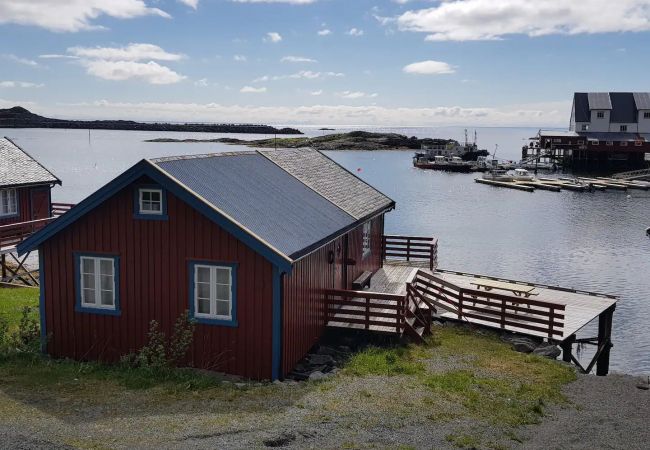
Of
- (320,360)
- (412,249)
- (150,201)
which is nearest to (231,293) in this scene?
(150,201)

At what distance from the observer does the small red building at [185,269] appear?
53.1ft

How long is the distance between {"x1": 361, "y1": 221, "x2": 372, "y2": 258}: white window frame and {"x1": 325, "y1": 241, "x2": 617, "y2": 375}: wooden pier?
126cm

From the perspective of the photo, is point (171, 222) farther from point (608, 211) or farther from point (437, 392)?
point (608, 211)

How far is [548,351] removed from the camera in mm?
20219

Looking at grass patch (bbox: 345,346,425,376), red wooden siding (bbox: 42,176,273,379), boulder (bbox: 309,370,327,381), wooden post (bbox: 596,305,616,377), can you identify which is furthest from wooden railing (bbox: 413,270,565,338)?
red wooden siding (bbox: 42,176,273,379)

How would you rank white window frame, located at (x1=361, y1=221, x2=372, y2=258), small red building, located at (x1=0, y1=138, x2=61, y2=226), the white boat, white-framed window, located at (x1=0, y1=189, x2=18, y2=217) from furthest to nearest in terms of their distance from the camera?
the white boat → small red building, located at (x1=0, y1=138, x2=61, y2=226) → white-framed window, located at (x1=0, y1=189, x2=18, y2=217) → white window frame, located at (x1=361, y1=221, x2=372, y2=258)

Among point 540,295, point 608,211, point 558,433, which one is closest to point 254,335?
point 558,433

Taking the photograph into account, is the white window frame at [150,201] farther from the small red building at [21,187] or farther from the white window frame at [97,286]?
the small red building at [21,187]

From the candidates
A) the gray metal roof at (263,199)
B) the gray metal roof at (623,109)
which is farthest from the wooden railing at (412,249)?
the gray metal roof at (623,109)

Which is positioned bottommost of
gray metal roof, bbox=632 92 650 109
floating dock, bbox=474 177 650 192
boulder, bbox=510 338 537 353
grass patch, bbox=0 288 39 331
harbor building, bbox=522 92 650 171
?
boulder, bbox=510 338 537 353

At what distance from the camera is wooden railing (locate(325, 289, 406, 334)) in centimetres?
1959

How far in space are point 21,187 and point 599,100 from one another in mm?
103173

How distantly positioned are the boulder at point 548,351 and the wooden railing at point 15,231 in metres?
22.8

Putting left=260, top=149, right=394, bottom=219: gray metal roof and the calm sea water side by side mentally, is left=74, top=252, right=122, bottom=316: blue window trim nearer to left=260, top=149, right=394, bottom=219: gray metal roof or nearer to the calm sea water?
left=260, top=149, right=394, bottom=219: gray metal roof
